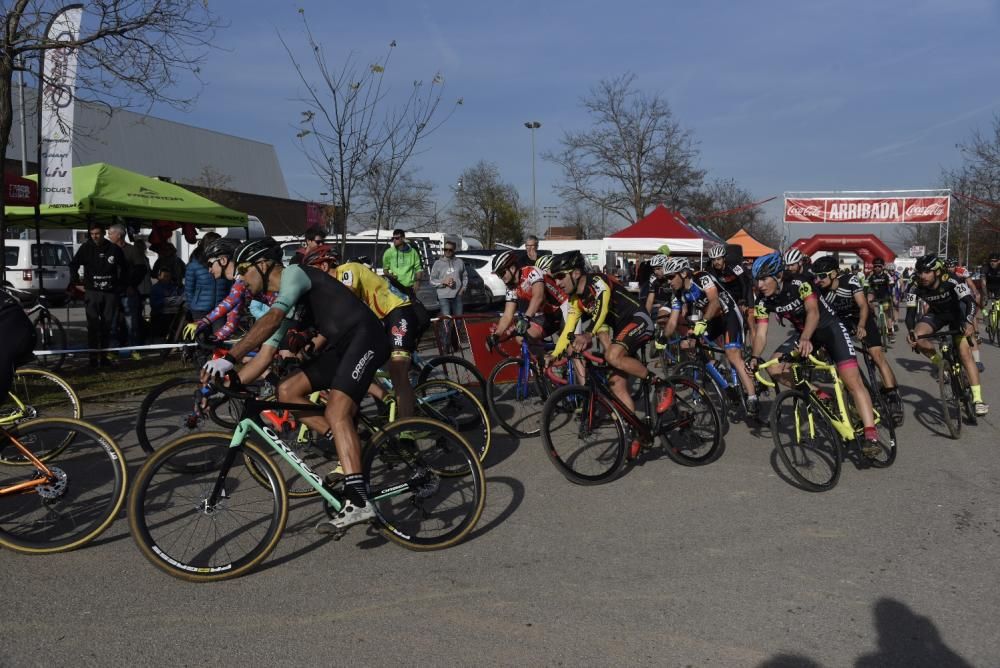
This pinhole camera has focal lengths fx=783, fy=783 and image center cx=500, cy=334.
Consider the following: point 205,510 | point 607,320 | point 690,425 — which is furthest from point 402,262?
point 205,510

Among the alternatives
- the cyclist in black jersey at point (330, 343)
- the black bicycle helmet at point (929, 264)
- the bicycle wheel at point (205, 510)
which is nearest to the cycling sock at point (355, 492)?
the cyclist in black jersey at point (330, 343)

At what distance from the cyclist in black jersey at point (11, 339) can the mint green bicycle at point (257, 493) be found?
4.13ft

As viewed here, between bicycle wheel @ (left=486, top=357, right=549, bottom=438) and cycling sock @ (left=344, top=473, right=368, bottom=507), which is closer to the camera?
cycling sock @ (left=344, top=473, right=368, bottom=507)

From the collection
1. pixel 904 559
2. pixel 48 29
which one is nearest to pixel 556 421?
pixel 904 559

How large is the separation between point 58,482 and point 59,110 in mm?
7455

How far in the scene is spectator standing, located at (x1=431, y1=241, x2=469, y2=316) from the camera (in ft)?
47.7

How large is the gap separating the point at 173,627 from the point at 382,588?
101 centimetres

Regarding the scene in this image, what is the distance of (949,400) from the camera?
7855 mm

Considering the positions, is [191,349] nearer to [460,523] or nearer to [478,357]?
[478,357]

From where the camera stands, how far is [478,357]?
9.03 m

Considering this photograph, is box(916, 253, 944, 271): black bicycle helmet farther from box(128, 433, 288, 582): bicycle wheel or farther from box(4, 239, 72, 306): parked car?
box(4, 239, 72, 306): parked car

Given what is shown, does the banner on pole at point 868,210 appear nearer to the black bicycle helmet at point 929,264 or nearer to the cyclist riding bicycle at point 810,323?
the black bicycle helmet at point 929,264

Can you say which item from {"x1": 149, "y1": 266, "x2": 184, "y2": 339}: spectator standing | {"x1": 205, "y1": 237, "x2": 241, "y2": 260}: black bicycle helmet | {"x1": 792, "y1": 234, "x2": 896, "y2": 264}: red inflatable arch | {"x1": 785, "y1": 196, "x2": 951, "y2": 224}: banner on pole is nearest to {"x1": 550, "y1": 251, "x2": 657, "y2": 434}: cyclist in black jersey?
{"x1": 205, "y1": 237, "x2": 241, "y2": 260}: black bicycle helmet

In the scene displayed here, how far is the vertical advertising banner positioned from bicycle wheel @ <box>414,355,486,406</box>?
5.92 meters
